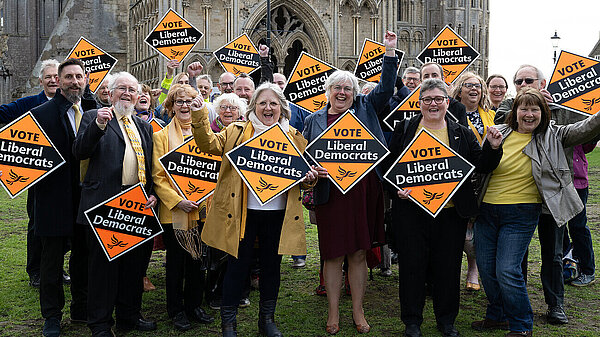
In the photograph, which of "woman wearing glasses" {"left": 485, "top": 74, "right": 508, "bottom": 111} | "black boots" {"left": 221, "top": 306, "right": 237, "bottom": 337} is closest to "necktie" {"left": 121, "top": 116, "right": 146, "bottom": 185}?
"black boots" {"left": 221, "top": 306, "right": 237, "bottom": 337}

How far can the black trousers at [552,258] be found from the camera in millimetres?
5867

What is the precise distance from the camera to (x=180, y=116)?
5988 mm

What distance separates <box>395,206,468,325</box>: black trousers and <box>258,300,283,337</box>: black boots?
1262 mm

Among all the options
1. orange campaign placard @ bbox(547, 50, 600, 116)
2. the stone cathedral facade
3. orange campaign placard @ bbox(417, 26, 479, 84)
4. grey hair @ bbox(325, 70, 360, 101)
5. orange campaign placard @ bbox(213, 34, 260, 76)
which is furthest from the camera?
the stone cathedral facade

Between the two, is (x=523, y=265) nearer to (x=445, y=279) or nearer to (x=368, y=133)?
(x=445, y=279)

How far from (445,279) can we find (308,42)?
81.6ft

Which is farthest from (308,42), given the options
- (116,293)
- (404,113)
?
(116,293)

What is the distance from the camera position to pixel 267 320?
18.3 ft

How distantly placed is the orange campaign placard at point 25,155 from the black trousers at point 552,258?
4834 mm

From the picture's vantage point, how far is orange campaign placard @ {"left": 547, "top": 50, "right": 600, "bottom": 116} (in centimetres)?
664

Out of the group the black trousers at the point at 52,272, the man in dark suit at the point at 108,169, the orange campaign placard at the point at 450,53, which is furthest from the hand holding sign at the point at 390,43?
the orange campaign placard at the point at 450,53

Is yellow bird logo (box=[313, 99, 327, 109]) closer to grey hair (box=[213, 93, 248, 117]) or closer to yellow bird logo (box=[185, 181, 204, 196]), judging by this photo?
grey hair (box=[213, 93, 248, 117])

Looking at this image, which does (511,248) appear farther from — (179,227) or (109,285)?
(109,285)

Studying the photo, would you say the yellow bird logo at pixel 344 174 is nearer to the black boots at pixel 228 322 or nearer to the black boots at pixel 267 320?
the black boots at pixel 267 320
